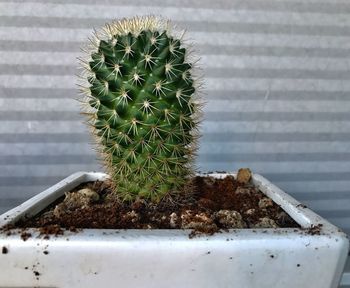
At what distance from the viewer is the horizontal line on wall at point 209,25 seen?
1253 mm

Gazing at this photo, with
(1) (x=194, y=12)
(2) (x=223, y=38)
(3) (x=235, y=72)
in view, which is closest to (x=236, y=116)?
(3) (x=235, y=72)

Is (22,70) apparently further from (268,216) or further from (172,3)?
(268,216)

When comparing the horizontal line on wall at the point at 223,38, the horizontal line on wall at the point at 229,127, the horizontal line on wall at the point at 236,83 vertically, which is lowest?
the horizontal line on wall at the point at 229,127

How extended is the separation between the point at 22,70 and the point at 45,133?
0.74ft

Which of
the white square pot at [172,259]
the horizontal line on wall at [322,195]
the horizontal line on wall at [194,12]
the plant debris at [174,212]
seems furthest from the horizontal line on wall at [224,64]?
the white square pot at [172,259]

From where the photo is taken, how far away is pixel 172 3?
1.30 metres

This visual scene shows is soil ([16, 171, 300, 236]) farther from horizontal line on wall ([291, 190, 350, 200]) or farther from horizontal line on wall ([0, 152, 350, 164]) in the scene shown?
horizontal line on wall ([291, 190, 350, 200])

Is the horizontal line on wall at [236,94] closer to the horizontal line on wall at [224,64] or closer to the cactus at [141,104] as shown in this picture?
the horizontal line on wall at [224,64]

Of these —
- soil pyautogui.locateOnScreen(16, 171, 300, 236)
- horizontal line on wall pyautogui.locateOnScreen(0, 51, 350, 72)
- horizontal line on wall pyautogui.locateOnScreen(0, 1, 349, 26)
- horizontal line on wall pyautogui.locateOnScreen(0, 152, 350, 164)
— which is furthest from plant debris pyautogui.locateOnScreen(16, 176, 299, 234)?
horizontal line on wall pyautogui.locateOnScreen(0, 1, 349, 26)

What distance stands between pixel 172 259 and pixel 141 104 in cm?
29

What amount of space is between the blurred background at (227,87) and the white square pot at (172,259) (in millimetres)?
770

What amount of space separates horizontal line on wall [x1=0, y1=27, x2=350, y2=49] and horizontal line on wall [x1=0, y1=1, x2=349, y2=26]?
49 millimetres

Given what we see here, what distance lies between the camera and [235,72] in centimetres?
135

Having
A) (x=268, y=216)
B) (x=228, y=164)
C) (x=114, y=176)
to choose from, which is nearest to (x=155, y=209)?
(x=114, y=176)
